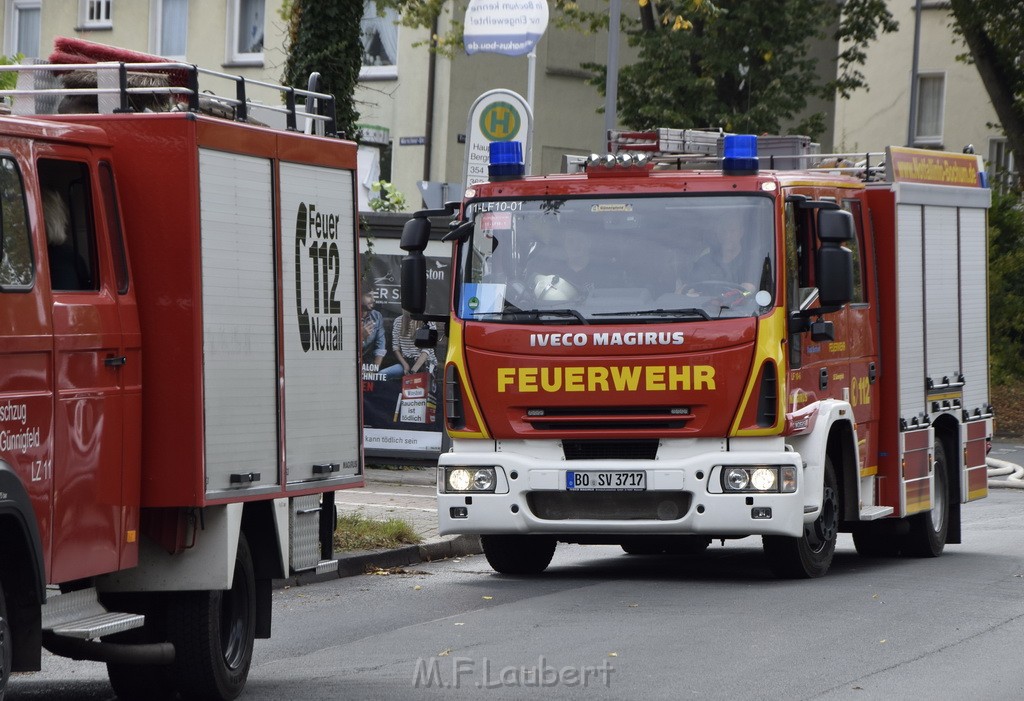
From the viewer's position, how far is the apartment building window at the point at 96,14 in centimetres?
3766

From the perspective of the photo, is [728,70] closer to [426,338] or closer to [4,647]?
[426,338]

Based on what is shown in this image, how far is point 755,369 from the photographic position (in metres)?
11.4

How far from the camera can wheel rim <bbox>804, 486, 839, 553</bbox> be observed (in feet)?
40.7

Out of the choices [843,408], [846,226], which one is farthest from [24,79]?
[843,408]

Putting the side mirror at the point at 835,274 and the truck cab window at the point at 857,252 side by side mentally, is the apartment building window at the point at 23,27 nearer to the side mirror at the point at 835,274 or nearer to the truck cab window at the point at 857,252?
the truck cab window at the point at 857,252

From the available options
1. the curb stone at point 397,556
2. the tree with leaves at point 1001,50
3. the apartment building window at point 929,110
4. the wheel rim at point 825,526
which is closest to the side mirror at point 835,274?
the wheel rim at point 825,526

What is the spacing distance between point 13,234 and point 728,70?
28.9 m

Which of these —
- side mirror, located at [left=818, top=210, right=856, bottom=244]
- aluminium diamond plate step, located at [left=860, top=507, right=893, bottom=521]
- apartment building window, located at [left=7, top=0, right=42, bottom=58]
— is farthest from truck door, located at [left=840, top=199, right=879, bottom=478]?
apartment building window, located at [left=7, top=0, right=42, bottom=58]

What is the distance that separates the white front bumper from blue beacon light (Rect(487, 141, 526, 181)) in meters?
1.86

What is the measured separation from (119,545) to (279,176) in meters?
1.93

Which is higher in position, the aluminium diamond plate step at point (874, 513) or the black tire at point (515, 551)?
the aluminium diamond plate step at point (874, 513)

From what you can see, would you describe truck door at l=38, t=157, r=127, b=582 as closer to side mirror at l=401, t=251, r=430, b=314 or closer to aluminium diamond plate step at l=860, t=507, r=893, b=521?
side mirror at l=401, t=251, r=430, b=314

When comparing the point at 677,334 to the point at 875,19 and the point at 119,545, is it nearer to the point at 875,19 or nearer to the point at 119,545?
the point at 119,545

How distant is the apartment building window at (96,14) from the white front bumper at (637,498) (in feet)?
91.4
